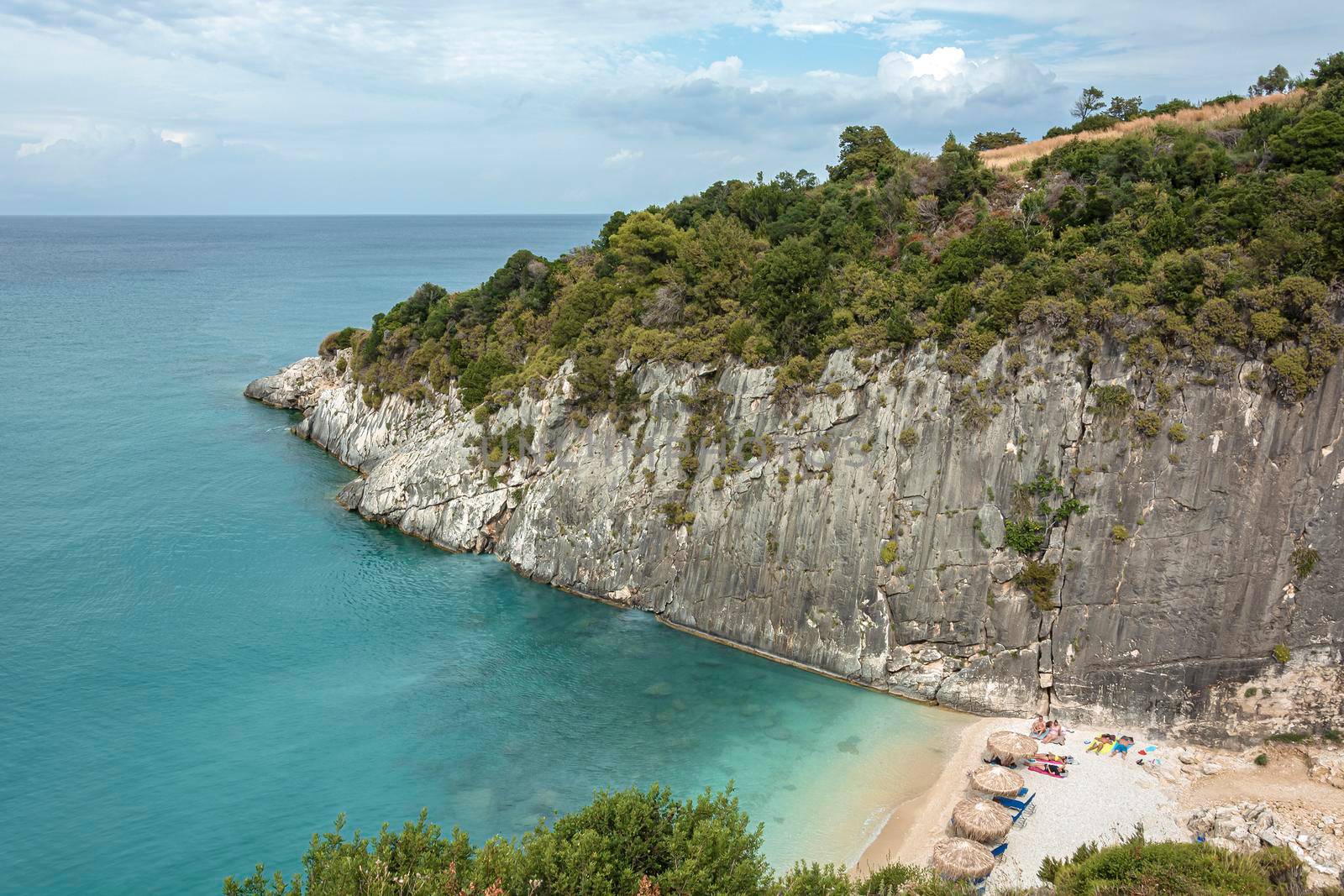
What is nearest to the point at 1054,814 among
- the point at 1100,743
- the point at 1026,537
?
the point at 1100,743

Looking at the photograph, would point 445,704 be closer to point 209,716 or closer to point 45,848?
point 209,716

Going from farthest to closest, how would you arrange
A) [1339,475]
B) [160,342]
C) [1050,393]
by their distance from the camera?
[160,342]
[1050,393]
[1339,475]

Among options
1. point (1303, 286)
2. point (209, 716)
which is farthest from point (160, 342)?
point (1303, 286)

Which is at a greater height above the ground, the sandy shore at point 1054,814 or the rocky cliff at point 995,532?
the rocky cliff at point 995,532

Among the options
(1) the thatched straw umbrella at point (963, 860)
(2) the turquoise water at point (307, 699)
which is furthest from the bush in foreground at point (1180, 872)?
(2) the turquoise water at point (307, 699)

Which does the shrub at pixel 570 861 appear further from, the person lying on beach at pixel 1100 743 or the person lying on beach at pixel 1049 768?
the person lying on beach at pixel 1100 743

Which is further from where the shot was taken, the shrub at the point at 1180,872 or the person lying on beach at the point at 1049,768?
the person lying on beach at the point at 1049,768
